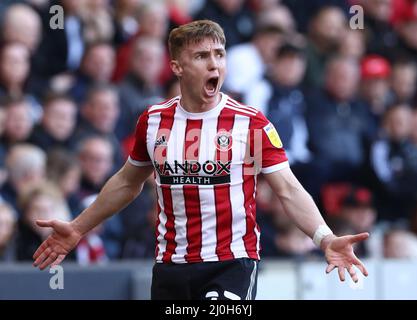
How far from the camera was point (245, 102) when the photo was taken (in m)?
11.6

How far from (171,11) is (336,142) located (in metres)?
2.22

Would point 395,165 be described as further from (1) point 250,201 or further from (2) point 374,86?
(1) point 250,201

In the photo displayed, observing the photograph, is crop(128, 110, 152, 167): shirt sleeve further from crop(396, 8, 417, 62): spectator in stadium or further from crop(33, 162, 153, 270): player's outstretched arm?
crop(396, 8, 417, 62): spectator in stadium

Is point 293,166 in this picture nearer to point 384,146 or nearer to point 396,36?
point 384,146

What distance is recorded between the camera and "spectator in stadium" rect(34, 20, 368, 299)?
650cm

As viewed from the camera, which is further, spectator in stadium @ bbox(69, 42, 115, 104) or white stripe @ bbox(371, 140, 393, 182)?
white stripe @ bbox(371, 140, 393, 182)

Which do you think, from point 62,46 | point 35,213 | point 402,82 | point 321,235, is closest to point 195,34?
point 321,235

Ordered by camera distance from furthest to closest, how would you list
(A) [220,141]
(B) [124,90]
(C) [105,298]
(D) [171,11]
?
(D) [171,11] → (B) [124,90] → (C) [105,298] → (A) [220,141]

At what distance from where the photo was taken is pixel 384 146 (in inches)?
490

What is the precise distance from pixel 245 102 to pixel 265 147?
508 cm

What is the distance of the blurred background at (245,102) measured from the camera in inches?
382

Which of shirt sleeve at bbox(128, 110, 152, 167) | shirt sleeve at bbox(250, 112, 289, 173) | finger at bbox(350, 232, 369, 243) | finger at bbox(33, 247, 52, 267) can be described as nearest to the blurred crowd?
finger at bbox(33, 247, 52, 267)
